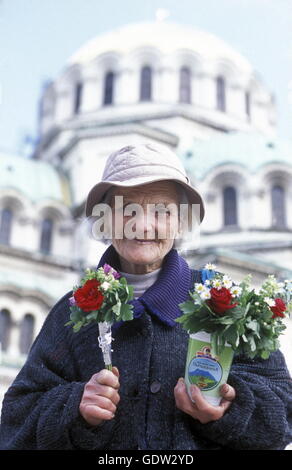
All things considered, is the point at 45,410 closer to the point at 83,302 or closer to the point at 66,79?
the point at 83,302

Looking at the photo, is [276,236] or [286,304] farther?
[276,236]

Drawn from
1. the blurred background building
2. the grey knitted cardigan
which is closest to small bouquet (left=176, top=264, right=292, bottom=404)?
the grey knitted cardigan

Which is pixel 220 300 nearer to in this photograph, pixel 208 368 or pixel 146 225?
pixel 208 368

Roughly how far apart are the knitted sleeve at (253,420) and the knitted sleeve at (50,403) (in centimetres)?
34

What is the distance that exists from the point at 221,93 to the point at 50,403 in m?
21.0

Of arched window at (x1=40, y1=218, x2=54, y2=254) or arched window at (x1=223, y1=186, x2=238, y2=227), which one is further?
arched window at (x1=40, y1=218, x2=54, y2=254)

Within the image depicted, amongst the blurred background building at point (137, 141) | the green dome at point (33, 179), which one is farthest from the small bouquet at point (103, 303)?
the green dome at point (33, 179)

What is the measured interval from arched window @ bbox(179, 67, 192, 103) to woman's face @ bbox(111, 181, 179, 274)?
63.7 ft

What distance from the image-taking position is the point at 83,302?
209 centimetres

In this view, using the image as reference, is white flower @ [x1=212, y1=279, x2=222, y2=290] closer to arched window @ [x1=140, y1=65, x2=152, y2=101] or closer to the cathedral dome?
the cathedral dome

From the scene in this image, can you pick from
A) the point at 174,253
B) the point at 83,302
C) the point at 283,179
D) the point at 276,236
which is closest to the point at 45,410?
the point at 83,302

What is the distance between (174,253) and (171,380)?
0.49m

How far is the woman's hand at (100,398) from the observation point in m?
2.04

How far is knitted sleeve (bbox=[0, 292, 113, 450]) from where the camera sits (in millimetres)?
2111
